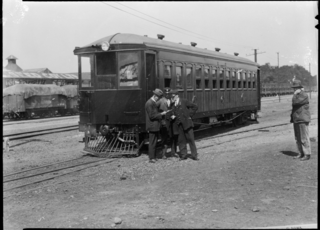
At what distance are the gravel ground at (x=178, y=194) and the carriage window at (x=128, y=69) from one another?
6.86ft

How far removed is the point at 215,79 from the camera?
1393 centimetres

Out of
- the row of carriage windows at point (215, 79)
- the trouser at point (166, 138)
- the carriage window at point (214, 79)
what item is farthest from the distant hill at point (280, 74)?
the trouser at point (166, 138)

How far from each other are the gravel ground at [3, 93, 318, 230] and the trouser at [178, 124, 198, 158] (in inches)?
12.4

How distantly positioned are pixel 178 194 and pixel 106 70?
5.13 m

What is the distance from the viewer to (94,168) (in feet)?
28.4

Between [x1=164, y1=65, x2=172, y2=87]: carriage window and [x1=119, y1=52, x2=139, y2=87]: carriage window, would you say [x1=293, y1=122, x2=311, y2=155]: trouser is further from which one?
[x1=119, y1=52, x2=139, y2=87]: carriage window

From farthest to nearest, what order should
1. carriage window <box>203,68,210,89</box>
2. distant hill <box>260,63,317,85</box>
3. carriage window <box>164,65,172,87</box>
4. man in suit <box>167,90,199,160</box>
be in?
distant hill <box>260,63,317,85</box> → carriage window <box>203,68,210,89</box> → carriage window <box>164,65,172,87</box> → man in suit <box>167,90,199,160</box>

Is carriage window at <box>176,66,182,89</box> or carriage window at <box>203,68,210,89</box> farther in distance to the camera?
carriage window at <box>203,68,210,89</box>

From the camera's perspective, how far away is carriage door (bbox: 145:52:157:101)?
9.94m

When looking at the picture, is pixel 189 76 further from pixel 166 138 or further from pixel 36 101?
pixel 36 101

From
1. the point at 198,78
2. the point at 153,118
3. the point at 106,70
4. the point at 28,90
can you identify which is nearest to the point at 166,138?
the point at 153,118

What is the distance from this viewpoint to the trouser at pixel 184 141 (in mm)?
9398

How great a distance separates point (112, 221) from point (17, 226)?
136 cm

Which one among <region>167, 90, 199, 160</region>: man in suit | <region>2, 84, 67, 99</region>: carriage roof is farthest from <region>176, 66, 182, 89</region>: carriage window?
<region>2, 84, 67, 99</region>: carriage roof
